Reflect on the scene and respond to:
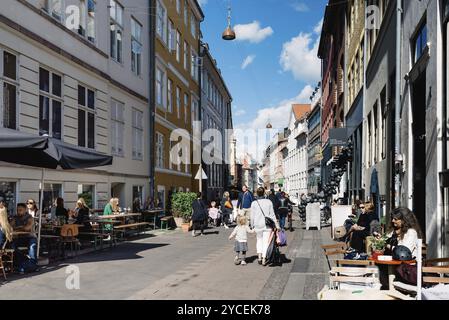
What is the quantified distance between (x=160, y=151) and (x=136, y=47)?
5.80 meters

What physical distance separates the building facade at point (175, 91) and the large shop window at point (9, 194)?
12.4m

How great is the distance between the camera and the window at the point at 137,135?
2286 centimetres

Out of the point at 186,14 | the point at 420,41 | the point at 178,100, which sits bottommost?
the point at 420,41

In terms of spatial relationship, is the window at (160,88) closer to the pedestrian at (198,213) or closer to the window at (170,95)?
the window at (170,95)

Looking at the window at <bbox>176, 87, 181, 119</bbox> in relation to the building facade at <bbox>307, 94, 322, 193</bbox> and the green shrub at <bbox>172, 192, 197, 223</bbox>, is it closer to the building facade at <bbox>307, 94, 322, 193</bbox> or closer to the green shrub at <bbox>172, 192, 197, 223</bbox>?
the green shrub at <bbox>172, 192, 197, 223</bbox>

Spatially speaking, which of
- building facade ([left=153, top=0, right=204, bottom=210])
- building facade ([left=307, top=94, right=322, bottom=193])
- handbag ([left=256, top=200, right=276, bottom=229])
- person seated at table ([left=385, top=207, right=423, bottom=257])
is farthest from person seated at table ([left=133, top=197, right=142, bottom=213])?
building facade ([left=307, top=94, right=322, bottom=193])

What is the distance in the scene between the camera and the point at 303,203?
27.4 metres

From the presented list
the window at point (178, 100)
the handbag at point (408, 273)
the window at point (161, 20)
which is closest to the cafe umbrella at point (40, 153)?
the handbag at point (408, 273)

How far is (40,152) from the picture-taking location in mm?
10688

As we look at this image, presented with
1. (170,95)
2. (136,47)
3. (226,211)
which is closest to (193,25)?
(170,95)

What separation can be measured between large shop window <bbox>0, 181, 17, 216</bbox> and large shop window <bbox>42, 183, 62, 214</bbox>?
142cm

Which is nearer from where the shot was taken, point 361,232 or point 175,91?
point 361,232

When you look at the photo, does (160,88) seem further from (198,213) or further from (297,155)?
(297,155)

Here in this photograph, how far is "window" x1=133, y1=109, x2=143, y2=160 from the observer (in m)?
22.9
